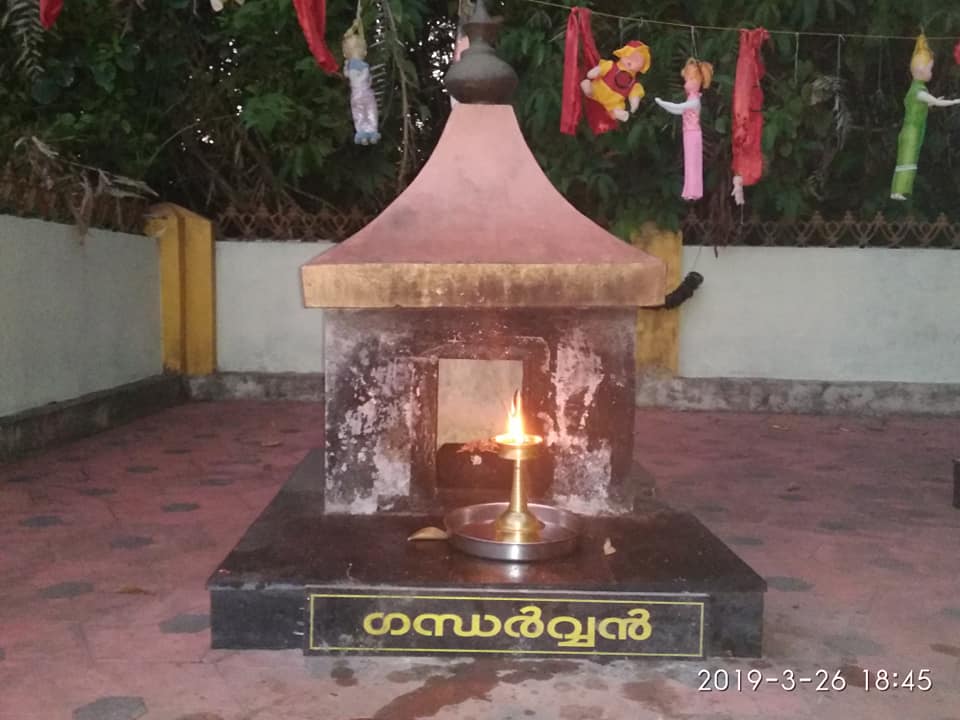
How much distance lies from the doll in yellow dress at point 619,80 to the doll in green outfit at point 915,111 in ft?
6.71

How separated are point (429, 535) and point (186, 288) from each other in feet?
23.0

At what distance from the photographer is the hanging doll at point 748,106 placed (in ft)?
22.3

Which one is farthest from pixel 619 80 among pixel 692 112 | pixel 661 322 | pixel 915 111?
pixel 661 322

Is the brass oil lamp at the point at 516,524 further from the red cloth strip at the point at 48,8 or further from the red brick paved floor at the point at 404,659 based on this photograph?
the red cloth strip at the point at 48,8

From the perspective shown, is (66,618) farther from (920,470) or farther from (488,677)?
(920,470)

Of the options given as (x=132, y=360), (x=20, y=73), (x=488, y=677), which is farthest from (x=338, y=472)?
(x=20, y=73)

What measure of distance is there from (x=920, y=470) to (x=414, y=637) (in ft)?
16.6

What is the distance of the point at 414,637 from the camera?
318 centimetres

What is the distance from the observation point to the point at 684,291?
9508 millimetres

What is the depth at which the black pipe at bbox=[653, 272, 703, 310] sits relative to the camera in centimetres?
949

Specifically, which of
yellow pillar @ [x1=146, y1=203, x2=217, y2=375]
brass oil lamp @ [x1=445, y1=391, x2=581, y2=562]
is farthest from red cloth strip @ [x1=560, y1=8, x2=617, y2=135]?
yellow pillar @ [x1=146, y1=203, x2=217, y2=375]

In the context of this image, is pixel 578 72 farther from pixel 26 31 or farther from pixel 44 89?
pixel 44 89

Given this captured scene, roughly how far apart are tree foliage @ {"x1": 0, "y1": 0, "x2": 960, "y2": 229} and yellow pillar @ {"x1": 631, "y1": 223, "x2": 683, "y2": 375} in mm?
345

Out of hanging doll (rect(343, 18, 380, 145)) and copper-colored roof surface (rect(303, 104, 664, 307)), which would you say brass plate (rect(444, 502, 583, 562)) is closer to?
copper-colored roof surface (rect(303, 104, 664, 307))
